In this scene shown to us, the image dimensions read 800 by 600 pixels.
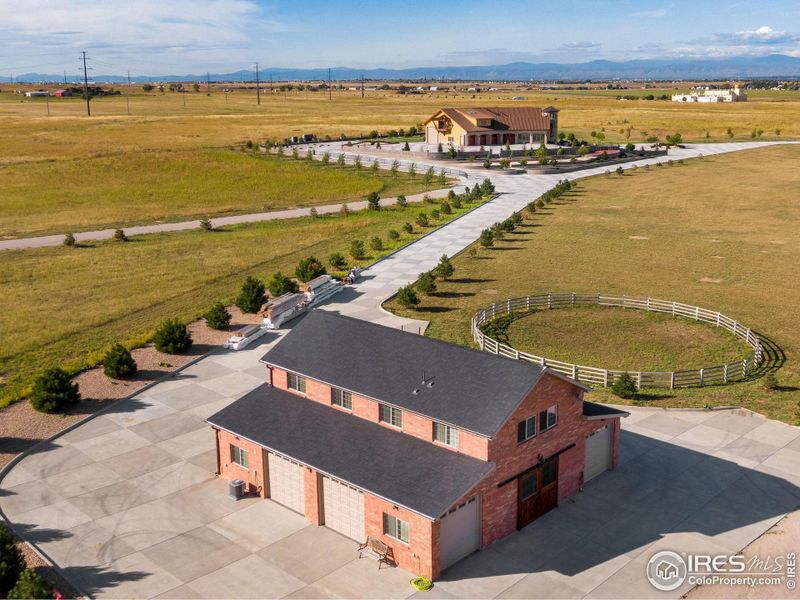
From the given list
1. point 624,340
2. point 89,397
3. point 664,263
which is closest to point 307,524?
point 89,397

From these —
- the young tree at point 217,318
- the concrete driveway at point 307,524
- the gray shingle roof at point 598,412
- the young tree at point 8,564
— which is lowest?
the concrete driveway at point 307,524

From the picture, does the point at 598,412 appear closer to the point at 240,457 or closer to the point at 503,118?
the point at 240,457

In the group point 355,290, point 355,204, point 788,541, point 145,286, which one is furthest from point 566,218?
point 788,541

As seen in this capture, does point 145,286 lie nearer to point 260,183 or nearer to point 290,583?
point 290,583

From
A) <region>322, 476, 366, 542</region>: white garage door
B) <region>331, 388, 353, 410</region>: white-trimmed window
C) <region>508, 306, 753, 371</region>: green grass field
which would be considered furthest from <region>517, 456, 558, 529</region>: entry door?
<region>508, 306, 753, 371</region>: green grass field

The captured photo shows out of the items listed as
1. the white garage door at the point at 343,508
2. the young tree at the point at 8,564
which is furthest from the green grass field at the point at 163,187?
the white garage door at the point at 343,508

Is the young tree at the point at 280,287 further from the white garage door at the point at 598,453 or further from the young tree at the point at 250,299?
the white garage door at the point at 598,453
